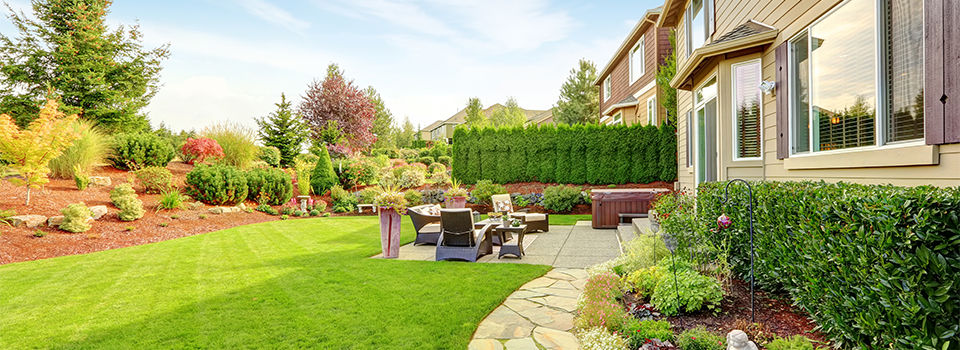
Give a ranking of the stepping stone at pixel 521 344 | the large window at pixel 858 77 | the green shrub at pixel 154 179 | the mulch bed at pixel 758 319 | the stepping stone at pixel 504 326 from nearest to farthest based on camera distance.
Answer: the large window at pixel 858 77
the mulch bed at pixel 758 319
the stepping stone at pixel 521 344
the stepping stone at pixel 504 326
the green shrub at pixel 154 179

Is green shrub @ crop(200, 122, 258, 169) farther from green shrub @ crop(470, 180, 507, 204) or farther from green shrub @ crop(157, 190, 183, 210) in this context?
green shrub @ crop(470, 180, 507, 204)

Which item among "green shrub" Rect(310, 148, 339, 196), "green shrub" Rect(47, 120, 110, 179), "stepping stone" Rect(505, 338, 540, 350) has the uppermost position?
"green shrub" Rect(47, 120, 110, 179)

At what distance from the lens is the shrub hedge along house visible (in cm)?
195

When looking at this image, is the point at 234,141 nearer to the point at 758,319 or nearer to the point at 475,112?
the point at 758,319

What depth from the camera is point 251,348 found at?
11.3ft

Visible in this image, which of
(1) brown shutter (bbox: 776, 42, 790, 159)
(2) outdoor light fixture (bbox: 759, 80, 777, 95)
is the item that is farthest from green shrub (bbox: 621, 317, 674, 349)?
(2) outdoor light fixture (bbox: 759, 80, 777, 95)

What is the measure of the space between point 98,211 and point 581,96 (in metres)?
30.6

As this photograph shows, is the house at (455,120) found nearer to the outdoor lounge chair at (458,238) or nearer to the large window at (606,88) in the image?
the large window at (606,88)

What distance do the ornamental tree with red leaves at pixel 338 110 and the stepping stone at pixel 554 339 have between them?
20.4 meters

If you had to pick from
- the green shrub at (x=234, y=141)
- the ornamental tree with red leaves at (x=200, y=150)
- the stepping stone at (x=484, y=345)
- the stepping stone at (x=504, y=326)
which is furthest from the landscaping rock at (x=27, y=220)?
the stepping stone at (x=484, y=345)

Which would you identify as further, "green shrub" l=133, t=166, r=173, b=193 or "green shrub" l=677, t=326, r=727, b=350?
"green shrub" l=133, t=166, r=173, b=193

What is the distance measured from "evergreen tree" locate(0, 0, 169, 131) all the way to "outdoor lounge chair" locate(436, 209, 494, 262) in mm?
16197

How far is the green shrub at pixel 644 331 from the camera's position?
3088 millimetres

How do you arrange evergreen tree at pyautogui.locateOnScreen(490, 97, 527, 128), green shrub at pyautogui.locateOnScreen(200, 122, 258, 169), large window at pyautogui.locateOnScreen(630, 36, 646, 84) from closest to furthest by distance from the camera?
Result: green shrub at pyautogui.locateOnScreen(200, 122, 258, 169) → large window at pyautogui.locateOnScreen(630, 36, 646, 84) → evergreen tree at pyautogui.locateOnScreen(490, 97, 527, 128)
